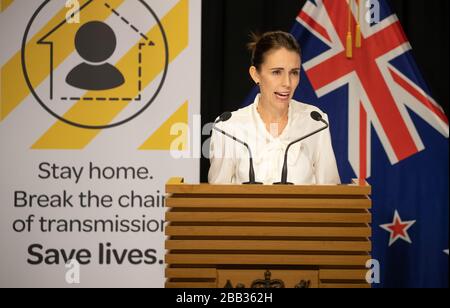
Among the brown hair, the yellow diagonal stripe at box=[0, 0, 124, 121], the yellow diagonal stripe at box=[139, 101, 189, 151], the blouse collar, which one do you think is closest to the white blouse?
the blouse collar

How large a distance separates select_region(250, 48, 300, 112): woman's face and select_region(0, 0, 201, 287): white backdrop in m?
0.76

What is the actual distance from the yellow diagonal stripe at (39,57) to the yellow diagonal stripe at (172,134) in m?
0.71

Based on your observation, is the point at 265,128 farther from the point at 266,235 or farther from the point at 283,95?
the point at 266,235

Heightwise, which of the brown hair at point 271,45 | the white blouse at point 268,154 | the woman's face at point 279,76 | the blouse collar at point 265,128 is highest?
the brown hair at point 271,45

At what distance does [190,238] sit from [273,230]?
0.28 metres

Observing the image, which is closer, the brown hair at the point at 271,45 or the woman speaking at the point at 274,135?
the woman speaking at the point at 274,135

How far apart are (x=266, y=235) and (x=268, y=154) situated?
0.93m

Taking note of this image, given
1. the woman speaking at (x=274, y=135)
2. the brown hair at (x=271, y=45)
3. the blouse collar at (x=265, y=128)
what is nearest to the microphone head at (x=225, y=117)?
the woman speaking at (x=274, y=135)

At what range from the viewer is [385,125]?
422 centimetres

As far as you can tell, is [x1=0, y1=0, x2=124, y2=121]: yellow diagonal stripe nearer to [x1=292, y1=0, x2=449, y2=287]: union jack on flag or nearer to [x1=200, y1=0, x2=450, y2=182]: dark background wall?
[x1=200, y1=0, x2=450, y2=182]: dark background wall

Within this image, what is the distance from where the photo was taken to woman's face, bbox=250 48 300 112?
11.2ft

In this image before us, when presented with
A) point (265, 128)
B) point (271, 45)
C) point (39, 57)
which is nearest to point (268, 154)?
point (265, 128)

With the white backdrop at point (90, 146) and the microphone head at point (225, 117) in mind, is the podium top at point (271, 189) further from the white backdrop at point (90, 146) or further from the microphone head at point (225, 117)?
the white backdrop at point (90, 146)

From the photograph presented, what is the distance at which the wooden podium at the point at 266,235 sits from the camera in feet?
7.57
